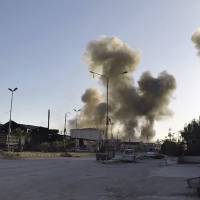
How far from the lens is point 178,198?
610 inches

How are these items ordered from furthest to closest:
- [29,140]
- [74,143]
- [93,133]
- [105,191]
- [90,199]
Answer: [93,133]
[74,143]
[29,140]
[105,191]
[90,199]

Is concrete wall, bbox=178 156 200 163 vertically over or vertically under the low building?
under

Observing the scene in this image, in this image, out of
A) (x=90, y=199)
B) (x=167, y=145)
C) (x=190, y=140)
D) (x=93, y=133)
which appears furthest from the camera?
(x=93, y=133)

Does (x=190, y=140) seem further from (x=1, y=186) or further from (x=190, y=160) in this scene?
(x=1, y=186)

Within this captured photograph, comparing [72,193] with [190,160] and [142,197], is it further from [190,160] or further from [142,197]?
[190,160]

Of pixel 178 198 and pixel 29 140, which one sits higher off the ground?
pixel 29 140

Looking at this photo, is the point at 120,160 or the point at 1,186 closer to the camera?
the point at 1,186

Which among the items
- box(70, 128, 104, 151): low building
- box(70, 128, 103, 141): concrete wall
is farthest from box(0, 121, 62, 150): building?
box(70, 128, 103, 141): concrete wall

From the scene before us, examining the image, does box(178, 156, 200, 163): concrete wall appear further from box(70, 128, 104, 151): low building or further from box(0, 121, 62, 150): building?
box(70, 128, 104, 151): low building

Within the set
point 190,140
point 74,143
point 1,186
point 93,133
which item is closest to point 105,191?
point 1,186

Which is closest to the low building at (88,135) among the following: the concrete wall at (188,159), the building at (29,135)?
the building at (29,135)

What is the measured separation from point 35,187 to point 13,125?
90614 mm

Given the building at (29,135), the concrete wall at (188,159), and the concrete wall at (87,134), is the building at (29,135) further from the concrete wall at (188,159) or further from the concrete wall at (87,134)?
the concrete wall at (87,134)

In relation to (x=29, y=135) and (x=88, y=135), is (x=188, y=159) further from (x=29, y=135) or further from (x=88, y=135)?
(x=88, y=135)
